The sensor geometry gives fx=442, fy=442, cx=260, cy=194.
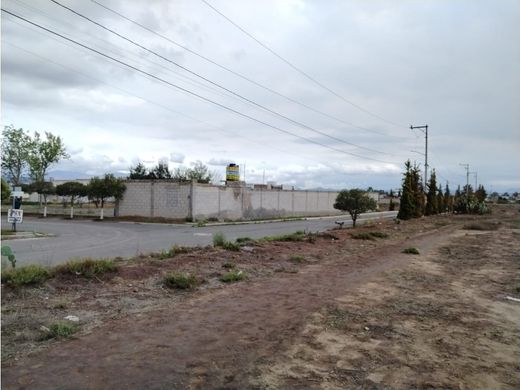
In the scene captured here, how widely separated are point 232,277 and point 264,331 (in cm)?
364

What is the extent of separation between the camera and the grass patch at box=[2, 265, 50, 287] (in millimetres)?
7336

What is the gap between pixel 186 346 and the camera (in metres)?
5.40

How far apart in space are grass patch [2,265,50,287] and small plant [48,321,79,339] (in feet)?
6.70

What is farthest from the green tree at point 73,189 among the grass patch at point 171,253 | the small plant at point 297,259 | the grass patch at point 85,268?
the grass patch at point 85,268

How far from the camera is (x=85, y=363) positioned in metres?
4.75

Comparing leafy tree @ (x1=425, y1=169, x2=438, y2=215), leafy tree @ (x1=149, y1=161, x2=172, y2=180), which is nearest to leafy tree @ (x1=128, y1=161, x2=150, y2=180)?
leafy tree @ (x1=149, y1=161, x2=172, y2=180)

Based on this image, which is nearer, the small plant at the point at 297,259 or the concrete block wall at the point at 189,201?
the small plant at the point at 297,259

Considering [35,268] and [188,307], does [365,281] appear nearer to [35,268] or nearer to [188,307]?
[188,307]

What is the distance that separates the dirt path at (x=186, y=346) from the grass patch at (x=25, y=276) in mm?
2280

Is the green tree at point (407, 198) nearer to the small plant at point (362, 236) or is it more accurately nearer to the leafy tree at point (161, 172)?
the small plant at point (362, 236)

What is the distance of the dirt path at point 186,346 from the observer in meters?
4.40

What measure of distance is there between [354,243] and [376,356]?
13238mm

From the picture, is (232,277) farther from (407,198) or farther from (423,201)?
(423,201)

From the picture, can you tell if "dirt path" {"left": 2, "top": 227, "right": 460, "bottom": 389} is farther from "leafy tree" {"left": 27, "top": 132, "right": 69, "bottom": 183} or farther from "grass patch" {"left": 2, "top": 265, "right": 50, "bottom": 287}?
"leafy tree" {"left": 27, "top": 132, "right": 69, "bottom": 183}
